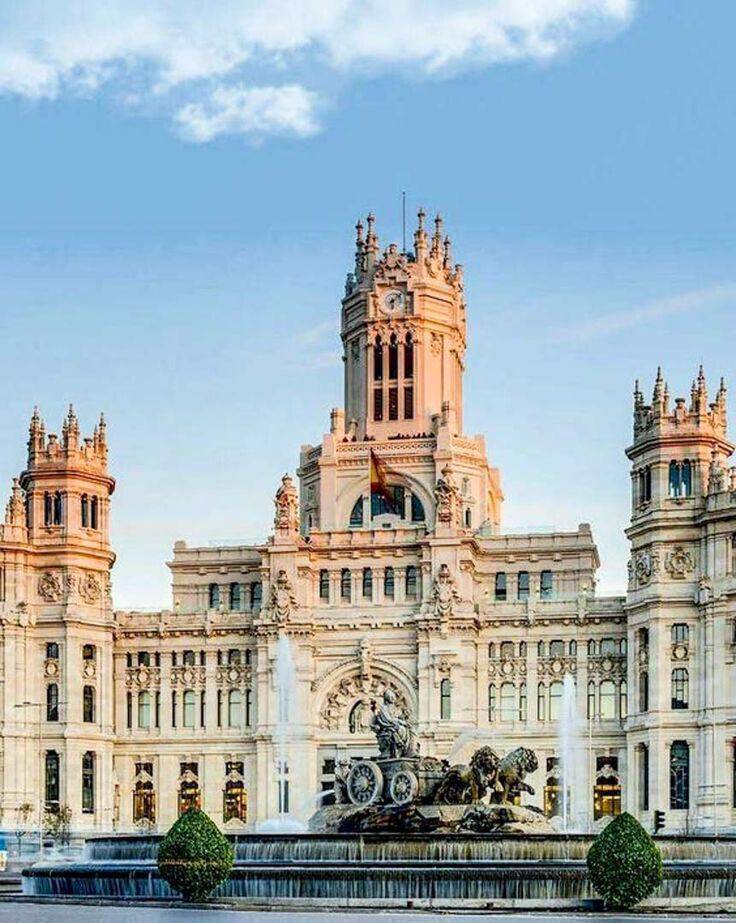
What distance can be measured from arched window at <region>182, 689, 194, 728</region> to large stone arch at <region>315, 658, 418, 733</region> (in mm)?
8945

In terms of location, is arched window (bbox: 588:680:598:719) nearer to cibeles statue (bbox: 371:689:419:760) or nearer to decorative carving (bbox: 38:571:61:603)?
decorative carving (bbox: 38:571:61:603)

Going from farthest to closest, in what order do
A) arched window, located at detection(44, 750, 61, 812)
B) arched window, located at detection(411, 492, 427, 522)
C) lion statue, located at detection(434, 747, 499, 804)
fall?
1. arched window, located at detection(411, 492, 427, 522)
2. arched window, located at detection(44, 750, 61, 812)
3. lion statue, located at detection(434, 747, 499, 804)

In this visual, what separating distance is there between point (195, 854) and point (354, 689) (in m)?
81.5


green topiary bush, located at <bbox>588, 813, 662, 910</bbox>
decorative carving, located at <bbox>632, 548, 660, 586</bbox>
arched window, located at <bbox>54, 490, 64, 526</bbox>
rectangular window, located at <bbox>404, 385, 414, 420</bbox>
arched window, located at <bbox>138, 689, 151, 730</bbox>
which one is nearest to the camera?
green topiary bush, located at <bbox>588, 813, 662, 910</bbox>

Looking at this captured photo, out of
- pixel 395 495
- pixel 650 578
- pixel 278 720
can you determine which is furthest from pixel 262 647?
pixel 650 578

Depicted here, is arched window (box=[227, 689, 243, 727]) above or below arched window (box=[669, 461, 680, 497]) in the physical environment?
below

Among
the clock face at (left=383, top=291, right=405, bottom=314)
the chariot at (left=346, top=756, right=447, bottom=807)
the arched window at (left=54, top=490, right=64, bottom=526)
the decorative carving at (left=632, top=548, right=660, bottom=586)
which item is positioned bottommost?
the chariot at (left=346, top=756, right=447, bottom=807)

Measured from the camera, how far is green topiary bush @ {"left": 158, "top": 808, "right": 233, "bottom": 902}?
66625 millimetres

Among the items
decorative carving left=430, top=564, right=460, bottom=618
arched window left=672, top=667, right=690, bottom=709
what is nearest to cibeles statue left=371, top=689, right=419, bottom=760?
arched window left=672, top=667, right=690, bottom=709

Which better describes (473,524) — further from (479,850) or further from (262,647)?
(479,850)

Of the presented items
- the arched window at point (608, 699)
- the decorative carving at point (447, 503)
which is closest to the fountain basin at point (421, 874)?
the arched window at point (608, 699)

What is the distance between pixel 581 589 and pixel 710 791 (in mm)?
20429

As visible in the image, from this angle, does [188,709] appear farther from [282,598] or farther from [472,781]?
[472,781]

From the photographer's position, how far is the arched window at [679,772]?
447ft
